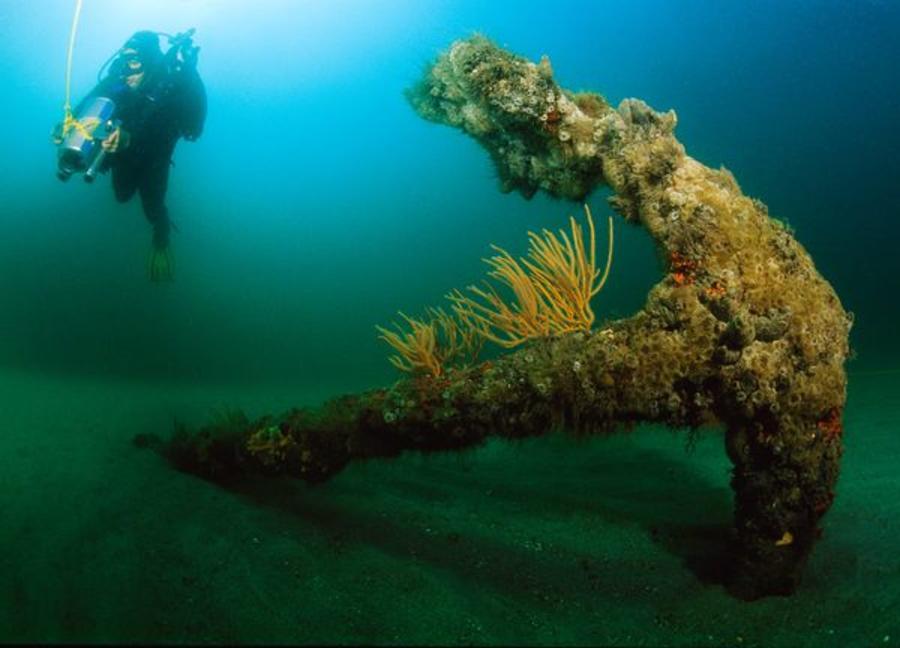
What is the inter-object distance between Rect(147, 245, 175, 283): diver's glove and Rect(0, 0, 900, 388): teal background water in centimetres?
826

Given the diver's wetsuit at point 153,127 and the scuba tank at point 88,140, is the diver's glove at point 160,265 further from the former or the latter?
the scuba tank at point 88,140

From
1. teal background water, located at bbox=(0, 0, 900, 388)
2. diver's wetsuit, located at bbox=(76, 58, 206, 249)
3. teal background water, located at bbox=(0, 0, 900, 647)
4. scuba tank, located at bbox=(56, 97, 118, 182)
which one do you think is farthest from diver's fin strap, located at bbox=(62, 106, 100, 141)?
teal background water, located at bbox=(0, 0, 900, 388)

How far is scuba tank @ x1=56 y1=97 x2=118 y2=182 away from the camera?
6918 mm

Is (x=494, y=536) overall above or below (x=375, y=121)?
below

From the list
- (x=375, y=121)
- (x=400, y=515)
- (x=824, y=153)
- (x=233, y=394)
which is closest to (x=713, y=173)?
(x=400, y=515)

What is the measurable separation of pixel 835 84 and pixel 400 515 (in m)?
54.7

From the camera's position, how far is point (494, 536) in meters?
4.25

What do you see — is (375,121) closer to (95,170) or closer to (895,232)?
(895,232)

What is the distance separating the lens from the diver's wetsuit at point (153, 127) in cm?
834

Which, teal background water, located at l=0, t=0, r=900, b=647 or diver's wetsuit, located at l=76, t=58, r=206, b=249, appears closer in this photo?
teal background water, located at l=0, t=0, r=900, b=647

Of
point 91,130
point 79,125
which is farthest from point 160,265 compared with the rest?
point 79,125

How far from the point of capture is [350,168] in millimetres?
76125

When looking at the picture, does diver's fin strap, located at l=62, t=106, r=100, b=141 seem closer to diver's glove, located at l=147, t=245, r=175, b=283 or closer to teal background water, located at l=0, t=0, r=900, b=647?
diver's glove, located at l=147, t=245, r=175, b=283

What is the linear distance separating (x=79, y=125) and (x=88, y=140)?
0.20 meters
